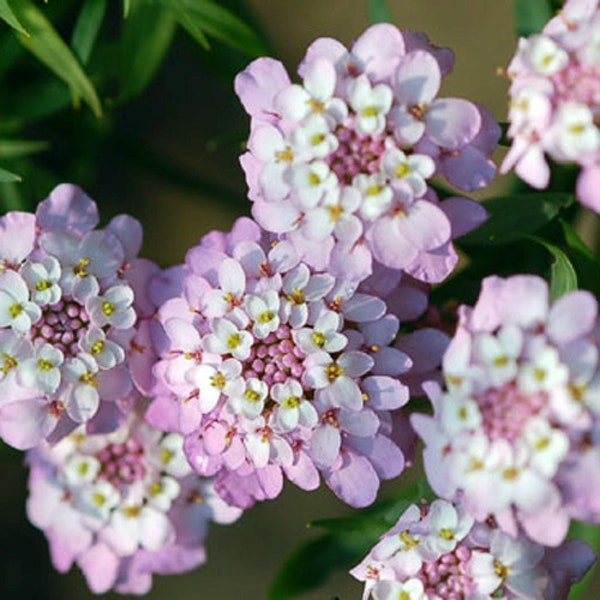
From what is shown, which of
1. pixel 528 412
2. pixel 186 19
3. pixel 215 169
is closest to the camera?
pixel 528 412

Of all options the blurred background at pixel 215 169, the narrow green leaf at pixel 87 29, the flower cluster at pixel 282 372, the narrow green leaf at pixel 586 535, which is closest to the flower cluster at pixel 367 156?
the flower cluster at pixel 282 372

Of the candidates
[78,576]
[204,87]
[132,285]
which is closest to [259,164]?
[132,285]

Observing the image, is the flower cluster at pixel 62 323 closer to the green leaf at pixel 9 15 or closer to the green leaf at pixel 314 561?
the green leaf at pixel 9 15

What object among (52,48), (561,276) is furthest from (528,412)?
(52,48)

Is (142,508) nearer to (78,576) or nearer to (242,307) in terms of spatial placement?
(242,307)

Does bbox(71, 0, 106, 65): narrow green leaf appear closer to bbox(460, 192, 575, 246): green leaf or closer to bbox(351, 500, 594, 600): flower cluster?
bbox(460, 192, 575, 246): green leaf

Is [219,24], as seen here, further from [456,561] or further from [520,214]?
[456,561]
